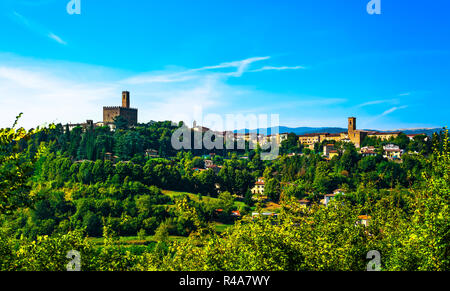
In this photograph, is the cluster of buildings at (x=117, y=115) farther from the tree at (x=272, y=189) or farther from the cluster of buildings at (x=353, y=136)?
the cluster of buildings at (x=353, y=136)

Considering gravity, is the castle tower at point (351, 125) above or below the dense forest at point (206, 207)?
above

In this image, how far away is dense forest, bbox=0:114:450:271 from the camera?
793 centimetres

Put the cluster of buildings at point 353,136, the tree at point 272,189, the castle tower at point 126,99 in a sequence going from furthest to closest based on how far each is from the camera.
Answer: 1. the castle tower at point 126,99
2. the cluster of buildings at point 353,136
3. the tree at point 272,189

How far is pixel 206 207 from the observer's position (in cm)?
4162

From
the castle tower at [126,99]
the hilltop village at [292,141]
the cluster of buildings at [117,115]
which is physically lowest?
the hilltop village at [292,141]

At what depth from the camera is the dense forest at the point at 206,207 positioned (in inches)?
312

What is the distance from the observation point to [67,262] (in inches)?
345

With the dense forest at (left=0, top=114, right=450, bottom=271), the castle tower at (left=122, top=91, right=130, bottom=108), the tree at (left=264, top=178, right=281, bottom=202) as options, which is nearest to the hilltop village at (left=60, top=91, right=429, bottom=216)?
the castle tower at (left=122, top=91, right=130, bottom=108)

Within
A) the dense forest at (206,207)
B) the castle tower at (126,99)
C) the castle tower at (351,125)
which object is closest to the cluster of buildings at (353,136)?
the castle tower at (351,125)

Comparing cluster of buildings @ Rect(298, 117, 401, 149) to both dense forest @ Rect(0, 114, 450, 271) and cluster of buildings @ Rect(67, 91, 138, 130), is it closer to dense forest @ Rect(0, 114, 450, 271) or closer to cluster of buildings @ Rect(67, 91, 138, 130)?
dense forest @ Rect(0, 114, 450, 271)

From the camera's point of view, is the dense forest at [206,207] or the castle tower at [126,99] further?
the castle tower at [126,99]
